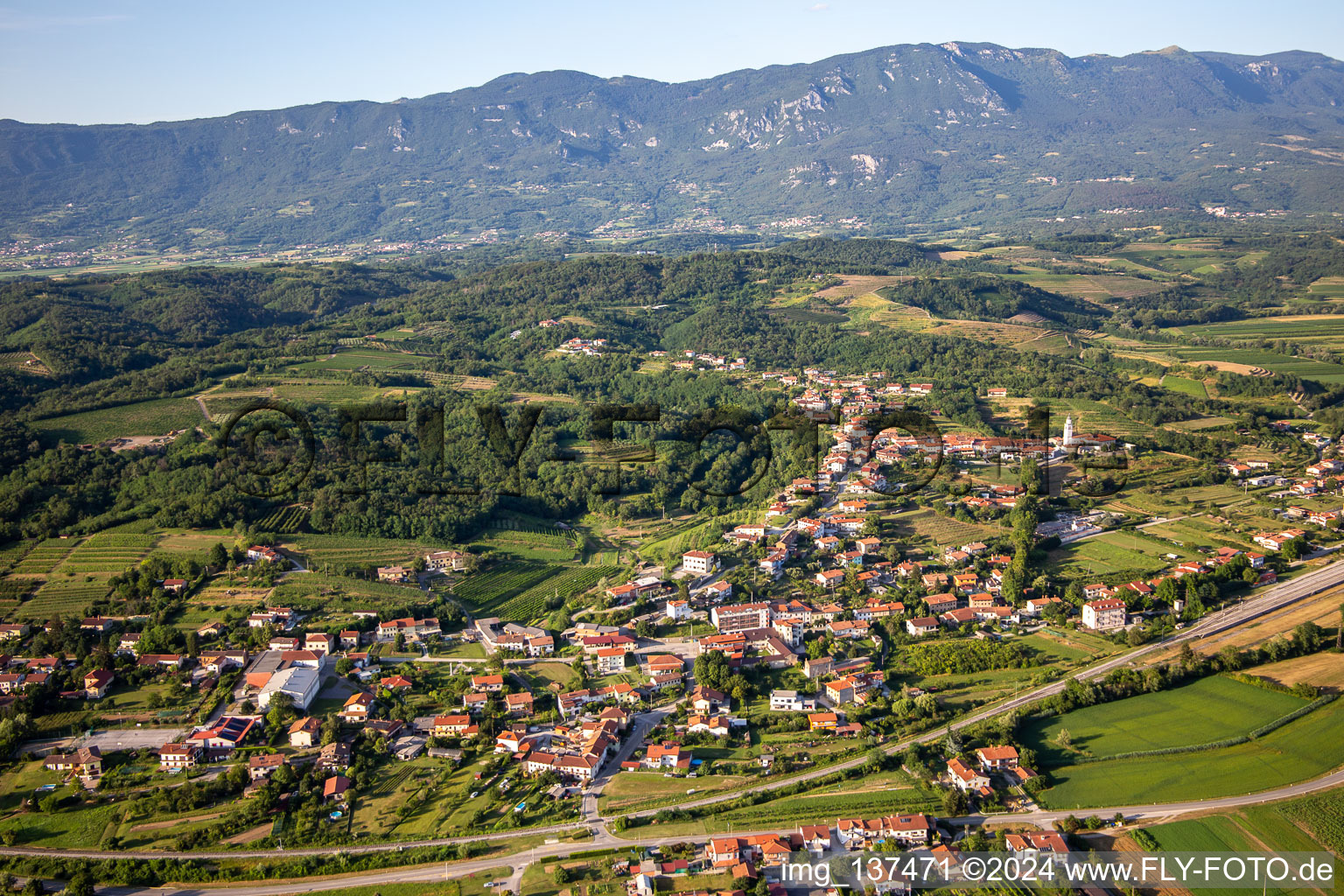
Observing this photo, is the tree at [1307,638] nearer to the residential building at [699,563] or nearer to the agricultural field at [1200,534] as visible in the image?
the agricultural field at [1200,534]

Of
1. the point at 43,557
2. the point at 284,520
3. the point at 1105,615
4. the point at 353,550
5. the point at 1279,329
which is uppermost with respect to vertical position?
the point at 1279,329

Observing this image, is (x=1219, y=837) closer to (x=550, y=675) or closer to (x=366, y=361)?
(x=550, y=675)

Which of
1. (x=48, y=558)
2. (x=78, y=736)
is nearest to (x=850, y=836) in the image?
(x=78, y=736)

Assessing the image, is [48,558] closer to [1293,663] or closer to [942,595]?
[942,595]

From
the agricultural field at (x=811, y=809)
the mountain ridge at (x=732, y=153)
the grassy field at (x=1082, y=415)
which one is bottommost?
the agricultural field at (x=811, y=809)

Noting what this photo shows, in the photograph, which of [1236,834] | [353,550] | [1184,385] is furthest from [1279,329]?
[353,550]

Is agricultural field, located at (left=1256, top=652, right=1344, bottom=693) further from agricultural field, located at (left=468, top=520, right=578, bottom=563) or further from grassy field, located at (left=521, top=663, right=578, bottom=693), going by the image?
agricultural field, located at (left=468, top=520, right=578, bottom=563)

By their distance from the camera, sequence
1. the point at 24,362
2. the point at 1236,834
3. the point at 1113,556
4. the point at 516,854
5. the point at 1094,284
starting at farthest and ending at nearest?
the point at 1094,284
the point at 24,362
the point at 1113,556
the point at 1236,834
the point at 516,854

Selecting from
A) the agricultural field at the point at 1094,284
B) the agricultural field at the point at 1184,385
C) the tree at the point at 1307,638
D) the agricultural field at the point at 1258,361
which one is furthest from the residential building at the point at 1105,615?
the agricultural field at the point at 1094,284
